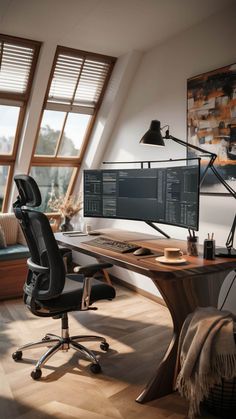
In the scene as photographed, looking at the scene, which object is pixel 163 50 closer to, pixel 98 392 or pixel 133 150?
pixel 133 150

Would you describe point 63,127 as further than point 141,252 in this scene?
Yes

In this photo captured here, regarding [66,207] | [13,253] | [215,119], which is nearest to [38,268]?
[13,253]

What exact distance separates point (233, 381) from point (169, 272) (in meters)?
0.68

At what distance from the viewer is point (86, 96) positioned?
15.2 ft

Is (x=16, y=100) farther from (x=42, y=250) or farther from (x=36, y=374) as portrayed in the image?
(x=36, y=374)

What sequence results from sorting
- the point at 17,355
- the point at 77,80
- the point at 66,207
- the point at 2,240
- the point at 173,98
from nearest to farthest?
the point at 17,355 → the point at 173,98 → the point at 2,240 → the point at 77,80 → the point at 66,207

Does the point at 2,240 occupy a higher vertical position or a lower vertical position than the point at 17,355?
higher

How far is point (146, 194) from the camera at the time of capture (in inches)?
119

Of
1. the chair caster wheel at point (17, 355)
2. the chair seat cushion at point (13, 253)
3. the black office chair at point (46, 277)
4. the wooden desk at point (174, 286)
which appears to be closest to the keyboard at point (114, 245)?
the wooden desk at point (174, 286)

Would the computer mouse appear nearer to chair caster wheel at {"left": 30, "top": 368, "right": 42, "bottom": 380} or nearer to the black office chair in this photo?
the black office chair

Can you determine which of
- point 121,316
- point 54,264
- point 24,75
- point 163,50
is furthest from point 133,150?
point 54,264

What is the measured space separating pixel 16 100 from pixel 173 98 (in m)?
1.78

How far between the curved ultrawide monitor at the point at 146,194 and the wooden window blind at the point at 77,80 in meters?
1.48

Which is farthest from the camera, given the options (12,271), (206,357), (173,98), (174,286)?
(12,271)
